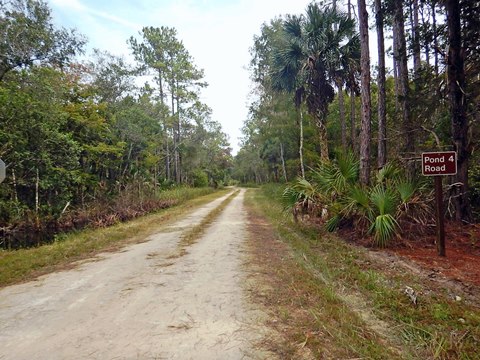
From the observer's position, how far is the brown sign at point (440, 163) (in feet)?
18.2

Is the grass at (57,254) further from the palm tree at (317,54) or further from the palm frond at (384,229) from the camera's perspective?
the palm tree at (317,54)

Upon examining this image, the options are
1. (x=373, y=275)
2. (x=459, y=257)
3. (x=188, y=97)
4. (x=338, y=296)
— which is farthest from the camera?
(x=188, y=97)

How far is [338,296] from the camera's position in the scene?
165 inches

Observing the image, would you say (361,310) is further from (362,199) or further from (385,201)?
(362,199)

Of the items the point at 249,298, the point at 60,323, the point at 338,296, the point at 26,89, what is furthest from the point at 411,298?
the point at 26,89

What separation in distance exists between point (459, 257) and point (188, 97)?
2716 centimetres

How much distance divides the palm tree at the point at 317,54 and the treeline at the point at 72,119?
9.44m

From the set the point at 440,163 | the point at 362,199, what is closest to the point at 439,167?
the point at 440,163

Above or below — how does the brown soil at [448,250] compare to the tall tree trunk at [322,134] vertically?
below

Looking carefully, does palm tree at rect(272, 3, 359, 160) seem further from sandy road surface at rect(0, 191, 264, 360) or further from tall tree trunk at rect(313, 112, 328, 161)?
sandy road surface at rect(0, 191, 264, 360)

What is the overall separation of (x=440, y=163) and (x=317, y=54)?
396 inches

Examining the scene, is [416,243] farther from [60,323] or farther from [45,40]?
[45,40]

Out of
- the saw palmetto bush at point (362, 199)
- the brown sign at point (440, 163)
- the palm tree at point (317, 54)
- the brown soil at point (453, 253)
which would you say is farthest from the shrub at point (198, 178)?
the brown sign at point (440, 163)

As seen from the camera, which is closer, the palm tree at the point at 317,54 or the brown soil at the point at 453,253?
the brown soil at the point at 453,253
